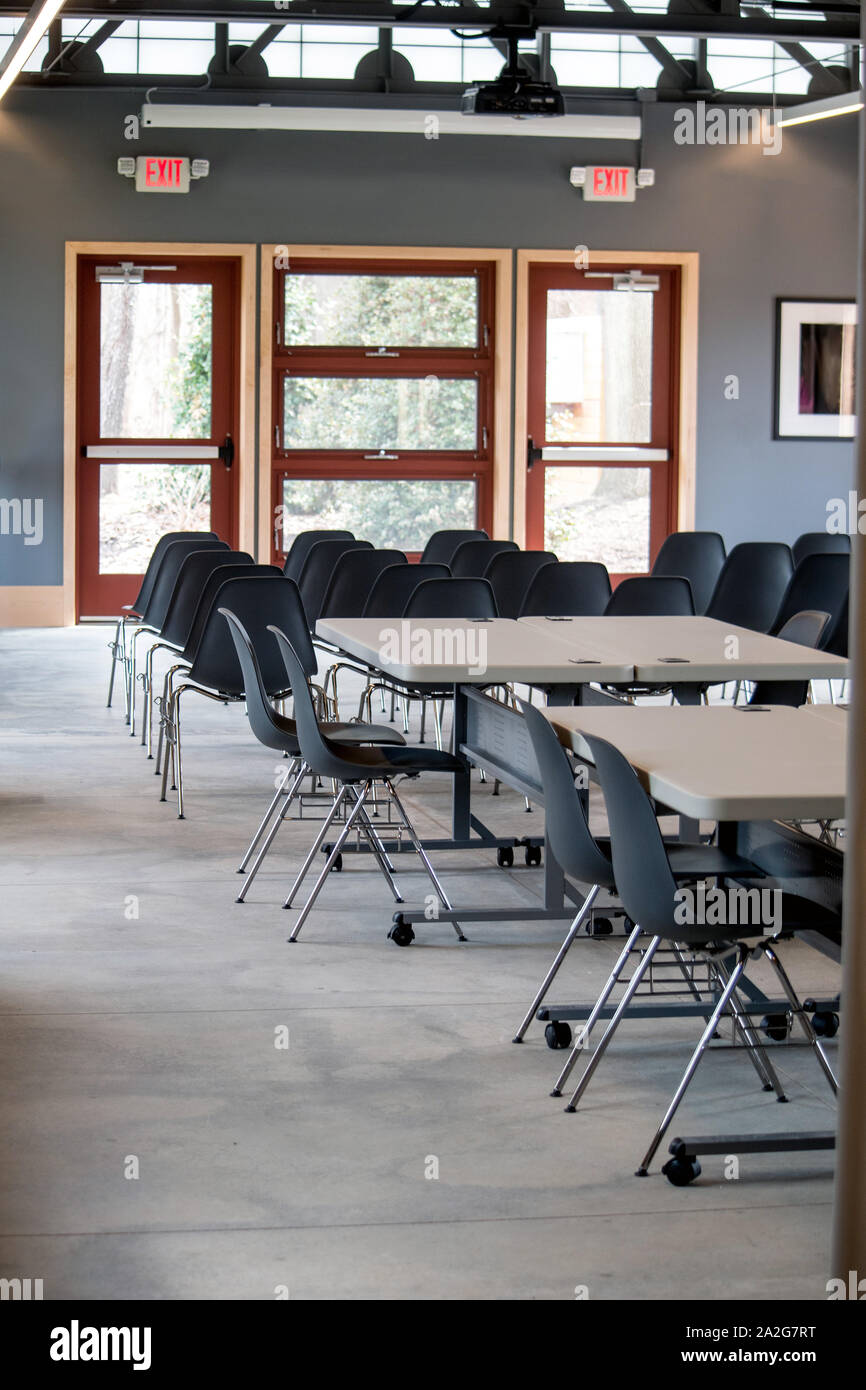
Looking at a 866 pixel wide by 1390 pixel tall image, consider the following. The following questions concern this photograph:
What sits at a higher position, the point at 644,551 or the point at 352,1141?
the point at 644,551

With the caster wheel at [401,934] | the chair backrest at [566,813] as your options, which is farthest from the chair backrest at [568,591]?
the chair backrest at [566,813]

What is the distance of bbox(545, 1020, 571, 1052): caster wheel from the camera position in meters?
4.17

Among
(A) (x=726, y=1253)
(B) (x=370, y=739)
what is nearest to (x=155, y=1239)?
(A) (x=726, y=1253)

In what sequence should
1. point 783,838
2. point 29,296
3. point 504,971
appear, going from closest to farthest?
point 783,838 < point 504,971 < point 29,296

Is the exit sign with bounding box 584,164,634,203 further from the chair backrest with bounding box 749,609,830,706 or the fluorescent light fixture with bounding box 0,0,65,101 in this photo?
the chair backrest with bounding box 749,609,830,706

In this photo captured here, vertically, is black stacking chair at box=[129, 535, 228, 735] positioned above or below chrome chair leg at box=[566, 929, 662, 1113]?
above

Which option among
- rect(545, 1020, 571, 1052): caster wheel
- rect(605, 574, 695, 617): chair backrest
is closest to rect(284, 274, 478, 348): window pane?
rect(605, 574, 695, 617): chair backrest

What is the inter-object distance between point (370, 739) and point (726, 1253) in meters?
2.80

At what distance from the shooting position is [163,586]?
871 centimetres

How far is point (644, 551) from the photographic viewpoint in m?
14.0

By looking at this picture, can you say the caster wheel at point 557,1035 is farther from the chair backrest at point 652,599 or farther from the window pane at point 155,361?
the window pane at point 155,361

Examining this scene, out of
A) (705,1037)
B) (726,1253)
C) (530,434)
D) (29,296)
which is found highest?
(29,296)

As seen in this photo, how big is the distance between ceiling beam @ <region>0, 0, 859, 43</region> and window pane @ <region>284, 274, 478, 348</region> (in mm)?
2919

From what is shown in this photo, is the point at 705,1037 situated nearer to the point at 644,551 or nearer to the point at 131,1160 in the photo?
the point at 131,1160
